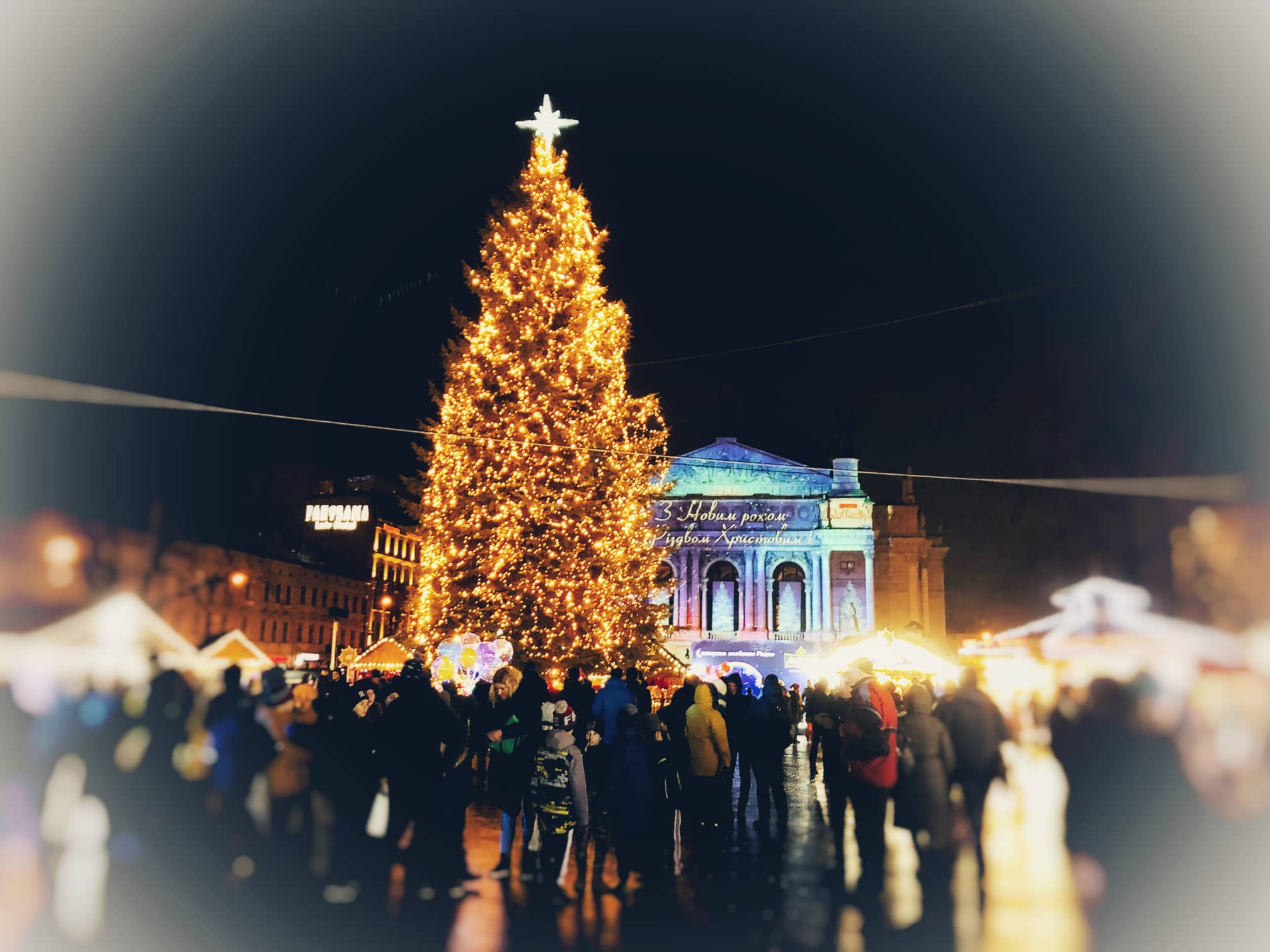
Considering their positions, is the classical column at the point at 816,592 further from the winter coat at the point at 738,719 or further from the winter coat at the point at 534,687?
the winter coat at the point at 534,687

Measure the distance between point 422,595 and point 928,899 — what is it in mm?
15062

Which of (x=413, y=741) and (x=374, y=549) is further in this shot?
(x=374, y=549)

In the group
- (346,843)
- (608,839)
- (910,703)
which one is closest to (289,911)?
(346,843)

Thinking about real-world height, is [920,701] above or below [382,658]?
below

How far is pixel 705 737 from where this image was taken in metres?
10.3

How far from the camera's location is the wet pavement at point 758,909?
6.02 m

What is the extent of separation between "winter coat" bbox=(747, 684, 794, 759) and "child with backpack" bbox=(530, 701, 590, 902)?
10.0 ft

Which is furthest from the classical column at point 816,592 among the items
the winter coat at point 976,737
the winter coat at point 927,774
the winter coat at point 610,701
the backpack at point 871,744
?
the winter coat at point 927,774

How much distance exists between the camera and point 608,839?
10.5 meters

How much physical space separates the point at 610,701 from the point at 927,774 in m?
3.31

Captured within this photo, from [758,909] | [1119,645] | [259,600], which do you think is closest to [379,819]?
[758,909]

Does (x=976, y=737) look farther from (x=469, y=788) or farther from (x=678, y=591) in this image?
(x=678, y=591)

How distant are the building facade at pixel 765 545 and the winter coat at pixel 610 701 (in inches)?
1948

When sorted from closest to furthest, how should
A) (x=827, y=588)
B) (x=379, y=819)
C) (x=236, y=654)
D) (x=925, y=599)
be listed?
(x=236, y=654)
(x=379, y=819)
(x=827, y=588)
(x=925, y=599)
